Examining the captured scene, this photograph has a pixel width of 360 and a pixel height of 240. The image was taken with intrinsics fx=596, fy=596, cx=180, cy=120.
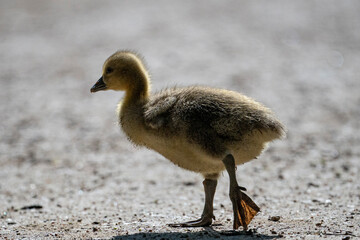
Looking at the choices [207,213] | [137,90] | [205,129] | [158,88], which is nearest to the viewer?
[205,129]


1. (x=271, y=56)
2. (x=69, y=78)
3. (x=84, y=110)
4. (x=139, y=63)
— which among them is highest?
(x=271, y=56)

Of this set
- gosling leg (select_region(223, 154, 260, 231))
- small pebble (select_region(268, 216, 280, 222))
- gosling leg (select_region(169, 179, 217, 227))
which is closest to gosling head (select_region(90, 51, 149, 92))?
gosling leg (select_region(169, 179, 217, 227))

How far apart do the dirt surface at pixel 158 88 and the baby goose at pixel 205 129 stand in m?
0.47

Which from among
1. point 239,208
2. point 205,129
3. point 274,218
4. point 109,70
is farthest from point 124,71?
point 274,218

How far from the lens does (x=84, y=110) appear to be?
36.8 feet

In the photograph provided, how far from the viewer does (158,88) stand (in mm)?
11625

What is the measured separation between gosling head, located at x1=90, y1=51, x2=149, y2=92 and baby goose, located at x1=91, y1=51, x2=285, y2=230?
6 centimetres

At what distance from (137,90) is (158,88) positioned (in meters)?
5.64

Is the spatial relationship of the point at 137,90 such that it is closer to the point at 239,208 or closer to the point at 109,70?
the point at 109,70

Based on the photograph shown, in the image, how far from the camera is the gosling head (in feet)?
19.8

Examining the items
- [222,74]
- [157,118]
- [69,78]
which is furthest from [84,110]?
[157,118]

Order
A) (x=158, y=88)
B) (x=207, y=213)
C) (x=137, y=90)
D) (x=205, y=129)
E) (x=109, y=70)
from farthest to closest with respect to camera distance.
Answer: (x=158, y=88) → (x=109, y=70) → (x=137, y=90) → (x=207, y=213) → (x=205, y=129)

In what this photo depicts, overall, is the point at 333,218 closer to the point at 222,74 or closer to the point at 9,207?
the point at 9,207

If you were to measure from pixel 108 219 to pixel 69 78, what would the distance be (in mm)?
7643
